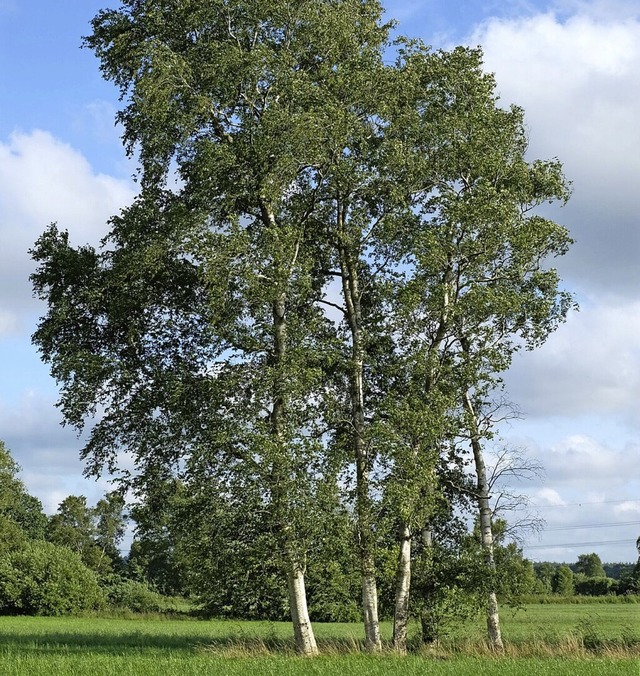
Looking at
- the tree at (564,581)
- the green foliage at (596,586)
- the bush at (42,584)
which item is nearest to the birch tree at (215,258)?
the bush at (42,584)

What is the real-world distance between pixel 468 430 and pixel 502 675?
350 inches

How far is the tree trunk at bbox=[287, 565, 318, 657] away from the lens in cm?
A: 2333

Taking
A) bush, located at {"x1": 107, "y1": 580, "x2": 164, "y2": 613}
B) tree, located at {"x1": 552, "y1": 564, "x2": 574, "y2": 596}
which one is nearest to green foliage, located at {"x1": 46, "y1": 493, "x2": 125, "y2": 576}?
bush, located at {"x1": 107, "y1": 580, "x2": 164, "y2": 613}

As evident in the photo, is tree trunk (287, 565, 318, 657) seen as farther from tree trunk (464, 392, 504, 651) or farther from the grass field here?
tree trunk (464, 392, 504, 651)

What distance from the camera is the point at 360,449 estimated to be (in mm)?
24547

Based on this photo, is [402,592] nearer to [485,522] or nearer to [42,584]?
[485,522]

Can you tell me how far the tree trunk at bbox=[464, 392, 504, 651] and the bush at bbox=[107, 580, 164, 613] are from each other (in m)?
47.4

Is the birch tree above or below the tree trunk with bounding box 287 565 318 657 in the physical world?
above

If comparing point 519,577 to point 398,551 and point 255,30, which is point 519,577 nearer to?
point 398,551

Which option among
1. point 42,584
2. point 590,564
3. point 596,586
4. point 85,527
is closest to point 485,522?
point 42,584

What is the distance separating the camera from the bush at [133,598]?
67.7 metres

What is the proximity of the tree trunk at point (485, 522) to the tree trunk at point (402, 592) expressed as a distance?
2.23m

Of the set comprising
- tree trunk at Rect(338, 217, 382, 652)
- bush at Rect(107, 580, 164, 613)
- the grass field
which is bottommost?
the grass field

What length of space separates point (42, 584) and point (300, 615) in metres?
44.5
